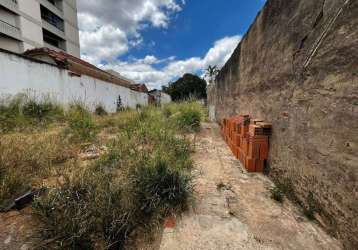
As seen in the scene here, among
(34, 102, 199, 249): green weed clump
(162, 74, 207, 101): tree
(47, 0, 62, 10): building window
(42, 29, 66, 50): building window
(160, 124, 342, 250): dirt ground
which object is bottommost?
(160, 124, 342, 250): dirt ground

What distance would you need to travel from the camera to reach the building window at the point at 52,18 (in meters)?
14.6

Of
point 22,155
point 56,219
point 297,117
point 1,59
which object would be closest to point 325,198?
point 297,117

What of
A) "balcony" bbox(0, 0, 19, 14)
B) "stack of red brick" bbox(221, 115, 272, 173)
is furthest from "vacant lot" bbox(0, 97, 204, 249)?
"balcony" bbox(0, 0, 19, 14)

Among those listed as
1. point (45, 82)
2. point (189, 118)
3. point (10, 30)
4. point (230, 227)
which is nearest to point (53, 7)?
point (10, 30)

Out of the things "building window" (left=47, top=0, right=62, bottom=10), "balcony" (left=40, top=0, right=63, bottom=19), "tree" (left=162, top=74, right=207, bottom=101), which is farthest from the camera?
"tree" (left=162, top=74, right=207, bottom=101)

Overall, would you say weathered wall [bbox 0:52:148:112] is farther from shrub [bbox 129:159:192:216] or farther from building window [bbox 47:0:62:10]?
building window [bbox 47:0:62:10]

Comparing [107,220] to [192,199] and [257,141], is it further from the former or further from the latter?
[257,141]

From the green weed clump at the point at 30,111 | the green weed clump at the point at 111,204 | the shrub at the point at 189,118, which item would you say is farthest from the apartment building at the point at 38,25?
the green weed clump at the point at 111,204

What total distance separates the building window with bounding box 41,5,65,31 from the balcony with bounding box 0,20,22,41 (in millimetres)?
4197

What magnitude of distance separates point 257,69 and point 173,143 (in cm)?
185

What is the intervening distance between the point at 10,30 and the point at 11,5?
1.80 meters

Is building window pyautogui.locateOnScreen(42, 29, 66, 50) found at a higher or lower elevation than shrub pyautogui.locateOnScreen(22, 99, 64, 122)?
higher

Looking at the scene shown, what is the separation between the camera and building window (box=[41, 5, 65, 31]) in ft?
48.0

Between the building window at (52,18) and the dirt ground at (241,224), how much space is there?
2109cm
